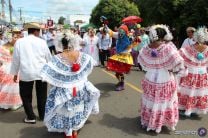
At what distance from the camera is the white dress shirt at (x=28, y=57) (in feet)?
23.5

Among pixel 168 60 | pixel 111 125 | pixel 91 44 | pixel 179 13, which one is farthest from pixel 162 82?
pixel 179 13

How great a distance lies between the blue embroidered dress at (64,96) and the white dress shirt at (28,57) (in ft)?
2.97

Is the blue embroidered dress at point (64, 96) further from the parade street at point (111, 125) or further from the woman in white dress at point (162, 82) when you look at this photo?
the woman in white dress at point (162, 82)

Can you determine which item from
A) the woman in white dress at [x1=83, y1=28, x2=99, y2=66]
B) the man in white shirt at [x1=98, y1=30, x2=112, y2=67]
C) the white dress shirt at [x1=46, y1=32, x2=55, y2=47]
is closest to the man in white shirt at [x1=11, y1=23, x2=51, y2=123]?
the man in white shirt at [x1=98, y1=30, x2=112, y2=67]

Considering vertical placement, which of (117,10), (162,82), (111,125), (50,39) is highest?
(117,10)

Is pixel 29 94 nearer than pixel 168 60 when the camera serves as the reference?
No

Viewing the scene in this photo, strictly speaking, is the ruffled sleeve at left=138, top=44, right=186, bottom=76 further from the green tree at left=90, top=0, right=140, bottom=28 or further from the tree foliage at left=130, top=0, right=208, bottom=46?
the green tree at left=90, top=0, right=140, bottom=28

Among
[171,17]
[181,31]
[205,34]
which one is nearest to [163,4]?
[171,17]

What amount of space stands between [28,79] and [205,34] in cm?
367

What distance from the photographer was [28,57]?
717cm

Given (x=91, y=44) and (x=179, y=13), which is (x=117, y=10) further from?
(x=91, y=44)

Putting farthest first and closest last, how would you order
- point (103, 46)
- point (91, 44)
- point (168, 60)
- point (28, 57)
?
point (91, 44) < point (103, 46) < point (28, 57) < point (168, 60)

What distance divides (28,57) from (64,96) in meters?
1.41

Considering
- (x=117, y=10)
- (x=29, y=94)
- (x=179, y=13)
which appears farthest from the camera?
(x=117, y=10)
